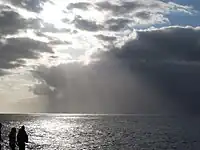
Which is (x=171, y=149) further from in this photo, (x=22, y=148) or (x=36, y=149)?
(x=22, y=148)

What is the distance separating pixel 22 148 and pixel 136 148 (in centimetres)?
3623

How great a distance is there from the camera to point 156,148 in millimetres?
60344

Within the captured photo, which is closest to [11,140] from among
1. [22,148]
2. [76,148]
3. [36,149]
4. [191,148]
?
[22,148]

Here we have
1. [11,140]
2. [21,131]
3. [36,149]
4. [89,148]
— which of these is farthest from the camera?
[89,148]

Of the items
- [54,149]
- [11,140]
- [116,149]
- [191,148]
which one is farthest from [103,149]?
[11,140]

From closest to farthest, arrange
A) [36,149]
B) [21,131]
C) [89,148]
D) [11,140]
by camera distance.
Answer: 1. [21,131]
2. [11,140]
3. [36,149]
4. [89,148]

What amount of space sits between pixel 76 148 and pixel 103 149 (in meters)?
4.44

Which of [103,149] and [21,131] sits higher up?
[21,131]

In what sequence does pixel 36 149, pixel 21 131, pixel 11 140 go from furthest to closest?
pixel 36 149 → pixel 11 140 → pixel 21 131

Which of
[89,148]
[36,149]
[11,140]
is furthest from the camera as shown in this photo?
[89,148]

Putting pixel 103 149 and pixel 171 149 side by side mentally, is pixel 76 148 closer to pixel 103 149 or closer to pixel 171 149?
pixel 103 149

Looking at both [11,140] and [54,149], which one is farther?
[54,149]

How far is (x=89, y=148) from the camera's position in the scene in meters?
59.4

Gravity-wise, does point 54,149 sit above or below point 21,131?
below
